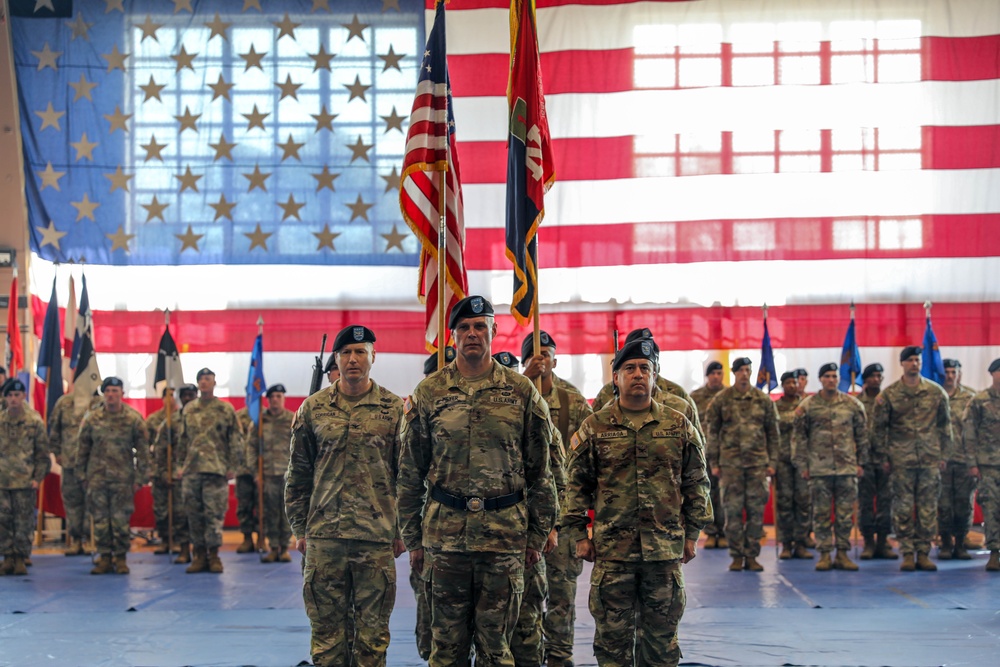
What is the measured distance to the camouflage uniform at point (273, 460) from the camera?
10.6 metres

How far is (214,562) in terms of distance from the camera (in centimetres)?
979

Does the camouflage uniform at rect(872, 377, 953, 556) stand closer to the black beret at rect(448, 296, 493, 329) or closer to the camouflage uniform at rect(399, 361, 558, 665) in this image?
the camouflage uniform at rect(399, 361, 558, 665)

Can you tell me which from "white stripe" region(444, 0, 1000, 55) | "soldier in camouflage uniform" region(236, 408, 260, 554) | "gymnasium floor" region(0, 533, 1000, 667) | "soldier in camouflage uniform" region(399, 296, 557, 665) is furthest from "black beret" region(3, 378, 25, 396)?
"soldier in camouflage uniform" region(399, 296, 557, 665)

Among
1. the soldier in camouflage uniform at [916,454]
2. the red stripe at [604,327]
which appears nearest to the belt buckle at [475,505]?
the soldier in camouflage uniform at [916,454]

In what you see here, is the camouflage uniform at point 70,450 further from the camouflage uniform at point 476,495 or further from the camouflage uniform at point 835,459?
the camouflage uniform at point 476,495

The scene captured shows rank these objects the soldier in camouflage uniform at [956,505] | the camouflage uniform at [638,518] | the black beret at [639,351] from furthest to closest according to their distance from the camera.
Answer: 1. the soldier in camouflage uniform at [956,505]
2. the black beret at [639,351]
3. the camouflage uniform at [638,518]

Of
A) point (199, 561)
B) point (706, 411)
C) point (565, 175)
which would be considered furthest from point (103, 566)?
point (565, 175)

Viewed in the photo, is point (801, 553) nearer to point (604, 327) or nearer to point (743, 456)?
point (743, 456)

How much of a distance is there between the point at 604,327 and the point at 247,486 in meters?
4.17

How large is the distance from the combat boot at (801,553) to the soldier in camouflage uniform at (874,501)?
51cm

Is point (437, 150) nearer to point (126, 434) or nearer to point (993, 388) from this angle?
point (126, 434)

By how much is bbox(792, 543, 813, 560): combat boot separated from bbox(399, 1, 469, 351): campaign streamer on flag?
5344mm

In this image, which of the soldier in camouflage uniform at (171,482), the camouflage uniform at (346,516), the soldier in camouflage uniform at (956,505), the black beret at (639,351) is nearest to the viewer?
the black beret at (639,351)

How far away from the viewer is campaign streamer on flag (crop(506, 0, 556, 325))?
6062 mm
